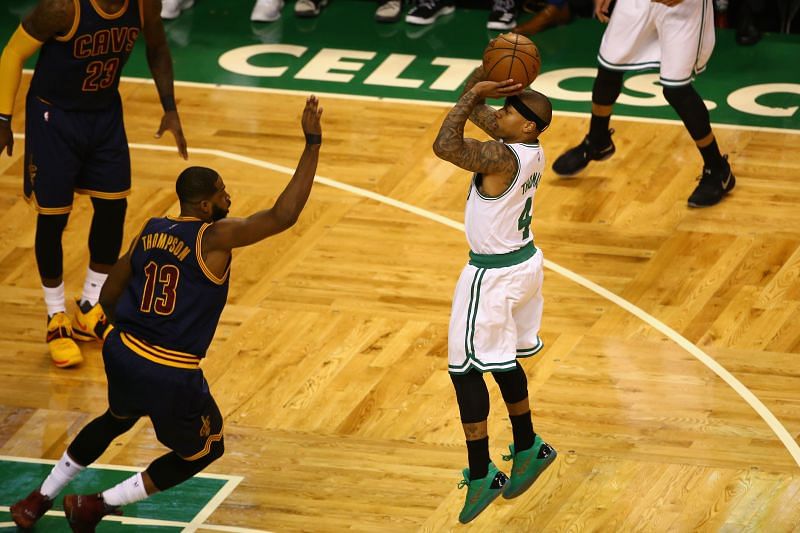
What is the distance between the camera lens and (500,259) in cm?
582

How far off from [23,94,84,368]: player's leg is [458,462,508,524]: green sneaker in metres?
2.48

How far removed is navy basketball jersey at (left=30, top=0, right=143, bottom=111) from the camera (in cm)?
699

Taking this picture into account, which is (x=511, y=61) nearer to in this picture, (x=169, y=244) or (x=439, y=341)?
(x=169, y=244)

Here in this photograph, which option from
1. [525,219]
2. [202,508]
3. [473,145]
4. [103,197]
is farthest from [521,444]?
[103,197]

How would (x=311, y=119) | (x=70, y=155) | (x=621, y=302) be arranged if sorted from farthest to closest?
1. (x=621, y=302)
2. (x=70, y=155)
3. (x=311, y=119)

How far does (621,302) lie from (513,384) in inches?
86.0

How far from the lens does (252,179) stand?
945 cm

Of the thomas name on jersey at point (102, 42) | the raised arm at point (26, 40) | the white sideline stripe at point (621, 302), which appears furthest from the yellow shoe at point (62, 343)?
the white sideline stripe at point (621, 302)

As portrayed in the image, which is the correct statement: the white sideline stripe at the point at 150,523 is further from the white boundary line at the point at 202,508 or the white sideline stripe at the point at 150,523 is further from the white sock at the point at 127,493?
the white sock at the point at 127,493

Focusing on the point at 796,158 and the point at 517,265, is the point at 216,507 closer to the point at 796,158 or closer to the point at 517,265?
the point at 517,265

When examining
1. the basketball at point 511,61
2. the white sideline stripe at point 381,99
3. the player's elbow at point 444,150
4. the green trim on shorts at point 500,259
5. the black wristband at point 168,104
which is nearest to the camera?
the player's elbow at point 444,150

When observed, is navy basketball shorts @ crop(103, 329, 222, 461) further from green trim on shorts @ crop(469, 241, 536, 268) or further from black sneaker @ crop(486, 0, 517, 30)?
black sneaker @ crop(486, 0, 517, 30)

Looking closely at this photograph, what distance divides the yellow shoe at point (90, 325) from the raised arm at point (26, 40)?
1.02 meters

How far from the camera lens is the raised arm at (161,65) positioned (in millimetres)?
7297
